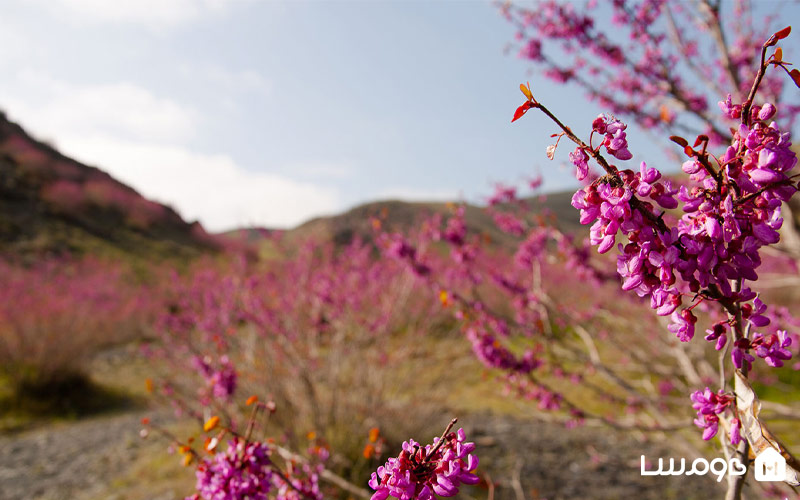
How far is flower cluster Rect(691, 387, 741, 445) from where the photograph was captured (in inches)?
35.9

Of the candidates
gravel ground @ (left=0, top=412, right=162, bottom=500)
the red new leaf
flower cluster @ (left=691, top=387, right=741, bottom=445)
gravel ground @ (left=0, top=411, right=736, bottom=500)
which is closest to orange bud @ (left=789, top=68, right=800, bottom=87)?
the red new leaf

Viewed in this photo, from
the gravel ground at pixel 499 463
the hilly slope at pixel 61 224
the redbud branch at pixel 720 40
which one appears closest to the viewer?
the redbud branch at pixel 720 40

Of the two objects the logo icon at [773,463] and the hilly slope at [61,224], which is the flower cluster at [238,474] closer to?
the logo icon at [773,463]

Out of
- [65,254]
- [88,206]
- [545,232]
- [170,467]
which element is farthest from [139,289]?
[545,232]

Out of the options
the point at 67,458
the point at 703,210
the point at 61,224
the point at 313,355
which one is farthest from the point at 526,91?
the point at 61,224

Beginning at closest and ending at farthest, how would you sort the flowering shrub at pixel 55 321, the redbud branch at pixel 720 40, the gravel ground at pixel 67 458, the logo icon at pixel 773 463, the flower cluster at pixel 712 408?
1. the logo icon at pixel 773 463
2. the flower cluster at pixel 712 408
3. the redbud branch at pixel 720 40
4. the gravel ground at pixel 67 458
5. the flowering shrub at pixel 55 321

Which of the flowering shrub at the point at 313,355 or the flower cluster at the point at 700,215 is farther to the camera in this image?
the flowering shrub at the point at 313,355

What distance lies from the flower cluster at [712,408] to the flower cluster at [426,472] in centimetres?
49

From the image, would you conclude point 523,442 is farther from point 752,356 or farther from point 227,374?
point 752,356

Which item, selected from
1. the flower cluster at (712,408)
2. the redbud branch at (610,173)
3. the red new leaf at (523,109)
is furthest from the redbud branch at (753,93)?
the flower cluster at (712,408)

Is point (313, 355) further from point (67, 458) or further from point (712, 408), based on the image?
point (712, 408)

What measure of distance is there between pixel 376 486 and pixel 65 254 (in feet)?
61.8

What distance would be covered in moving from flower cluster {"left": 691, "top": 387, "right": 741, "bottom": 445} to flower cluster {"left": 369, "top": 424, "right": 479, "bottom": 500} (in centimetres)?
49

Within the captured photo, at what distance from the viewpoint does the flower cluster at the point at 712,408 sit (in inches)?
35.9
